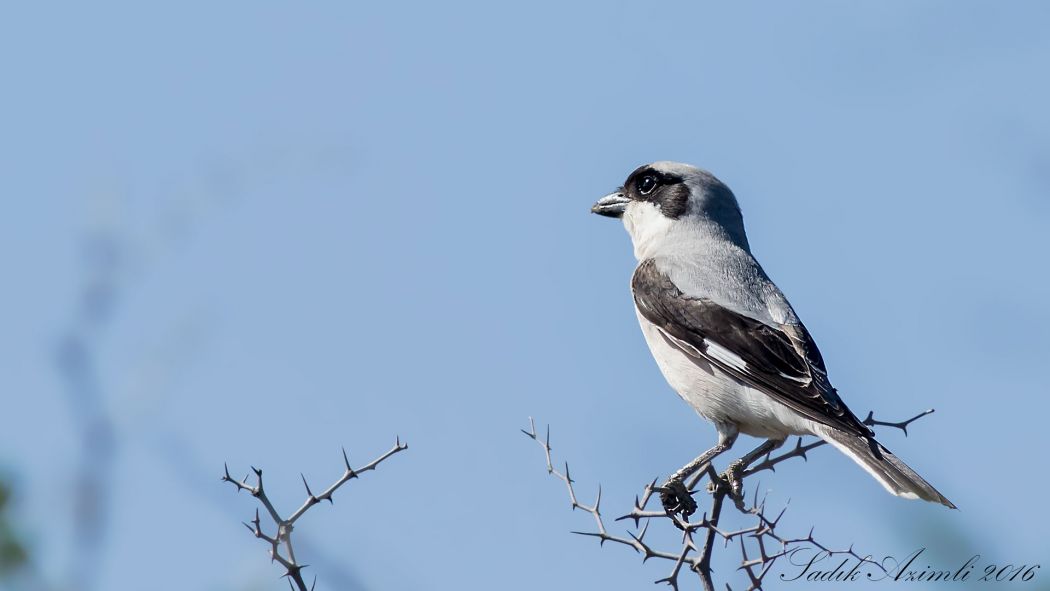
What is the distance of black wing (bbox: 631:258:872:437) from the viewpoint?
12.8ft

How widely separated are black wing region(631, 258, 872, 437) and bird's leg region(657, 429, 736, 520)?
0.26 meters

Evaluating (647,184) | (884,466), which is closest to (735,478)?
(884,466)

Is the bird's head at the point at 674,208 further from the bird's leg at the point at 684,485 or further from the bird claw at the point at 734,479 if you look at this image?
the bird claw at the point at 734,479

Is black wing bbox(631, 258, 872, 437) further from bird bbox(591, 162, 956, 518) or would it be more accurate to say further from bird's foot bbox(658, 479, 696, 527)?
bird's foot bbox(658, 479, 696, 527)

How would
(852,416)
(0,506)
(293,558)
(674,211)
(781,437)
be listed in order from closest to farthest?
(293,558) → (0,506) → (852,416) → (781,437) → (674,211)

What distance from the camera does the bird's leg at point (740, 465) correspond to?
3.57m

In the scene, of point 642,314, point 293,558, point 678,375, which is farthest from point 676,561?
point 642,314

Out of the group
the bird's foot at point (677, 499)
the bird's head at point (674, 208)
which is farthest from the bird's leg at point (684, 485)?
the bird's head at point (674, 208)

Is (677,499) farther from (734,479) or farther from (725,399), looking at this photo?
(734,479)

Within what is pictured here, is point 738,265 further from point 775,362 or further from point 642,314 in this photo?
point 775,362

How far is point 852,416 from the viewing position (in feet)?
12.7

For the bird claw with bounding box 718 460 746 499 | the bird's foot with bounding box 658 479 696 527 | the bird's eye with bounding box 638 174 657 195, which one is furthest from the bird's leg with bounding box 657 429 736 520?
the bird's eye with bounding box 638 174 657 195

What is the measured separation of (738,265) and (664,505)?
1.07 meters

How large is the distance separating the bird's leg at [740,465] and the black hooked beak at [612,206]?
167cm
